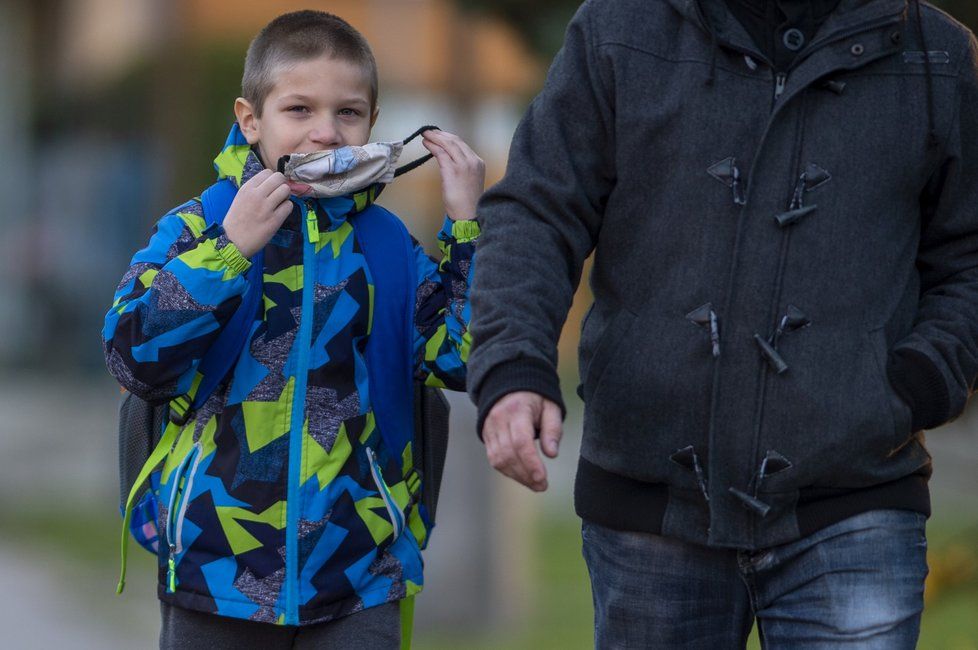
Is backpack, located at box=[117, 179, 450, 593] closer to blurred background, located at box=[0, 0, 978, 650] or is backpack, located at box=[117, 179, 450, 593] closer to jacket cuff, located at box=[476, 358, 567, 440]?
jacket cuff, located at box=[476, 358, 567, 440]

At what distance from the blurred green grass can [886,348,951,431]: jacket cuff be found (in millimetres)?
1767

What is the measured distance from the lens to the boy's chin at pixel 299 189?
314 centimetres

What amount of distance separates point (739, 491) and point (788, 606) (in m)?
0.23

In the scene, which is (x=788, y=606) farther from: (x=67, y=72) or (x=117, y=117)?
(x=67, y=72)

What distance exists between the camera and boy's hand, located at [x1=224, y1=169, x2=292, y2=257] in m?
3.04

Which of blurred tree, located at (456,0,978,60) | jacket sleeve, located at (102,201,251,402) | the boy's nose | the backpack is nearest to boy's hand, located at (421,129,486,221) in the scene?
the backpack

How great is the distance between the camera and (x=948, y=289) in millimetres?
2941

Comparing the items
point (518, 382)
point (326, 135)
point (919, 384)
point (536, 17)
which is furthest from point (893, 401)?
point (536, 17)

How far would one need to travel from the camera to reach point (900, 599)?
2801 mm

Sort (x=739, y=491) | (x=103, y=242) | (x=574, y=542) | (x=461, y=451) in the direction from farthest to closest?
(x=103, y=242) → (x=574, y=542) → (x=461, y=451) → (x=739, y=491)

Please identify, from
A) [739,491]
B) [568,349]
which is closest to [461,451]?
[739,491]

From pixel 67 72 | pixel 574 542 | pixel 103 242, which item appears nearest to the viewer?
pixel 574 542

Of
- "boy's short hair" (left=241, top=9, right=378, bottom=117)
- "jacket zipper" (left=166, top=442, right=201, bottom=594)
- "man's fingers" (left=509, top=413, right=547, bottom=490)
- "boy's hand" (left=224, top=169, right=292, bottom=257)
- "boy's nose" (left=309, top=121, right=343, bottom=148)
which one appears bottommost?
"jacket zipper" (left=166, top=442, right=201, bottom=594)

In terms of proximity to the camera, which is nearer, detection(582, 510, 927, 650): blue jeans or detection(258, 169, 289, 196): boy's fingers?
detection(582, 510, 927, 650): blue jeans
